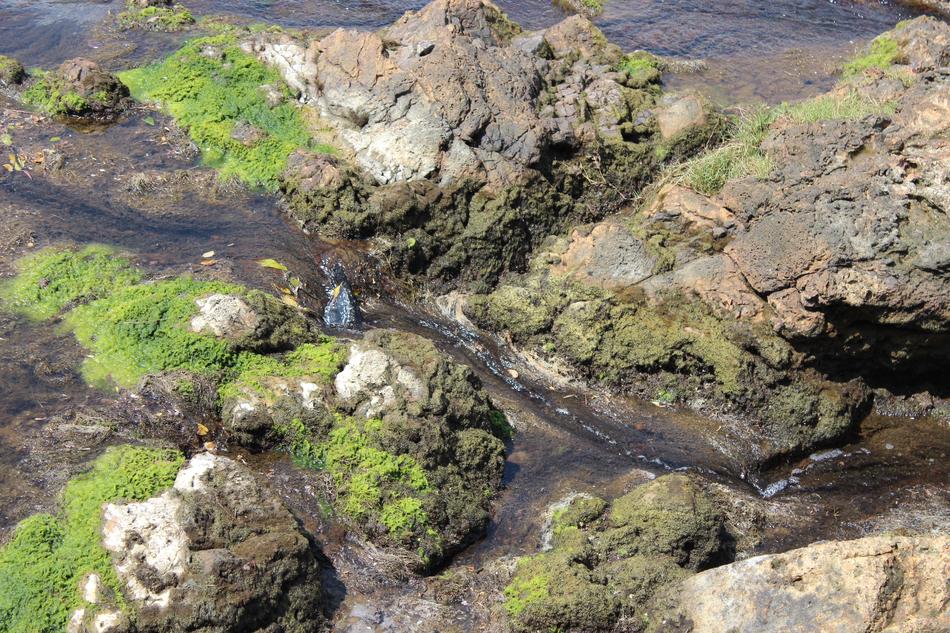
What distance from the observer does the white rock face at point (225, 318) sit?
748 centimetres

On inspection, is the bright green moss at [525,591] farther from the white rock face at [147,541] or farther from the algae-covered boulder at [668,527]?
the white rock face at [147,541]

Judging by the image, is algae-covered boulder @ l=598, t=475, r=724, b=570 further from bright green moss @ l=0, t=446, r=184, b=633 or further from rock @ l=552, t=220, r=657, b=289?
bright green moss @ l=0, t=446, r=184, b=633

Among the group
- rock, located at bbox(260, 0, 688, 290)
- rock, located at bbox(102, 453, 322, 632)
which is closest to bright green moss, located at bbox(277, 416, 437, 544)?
rock, located at bbox(102, 453, 322, 632)

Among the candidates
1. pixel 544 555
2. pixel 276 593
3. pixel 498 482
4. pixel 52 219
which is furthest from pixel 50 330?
pixel 544 555

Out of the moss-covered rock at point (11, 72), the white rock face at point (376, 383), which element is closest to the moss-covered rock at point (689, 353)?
the white rock face at point (376, 383)

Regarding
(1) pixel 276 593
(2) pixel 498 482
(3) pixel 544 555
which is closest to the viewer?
(1) pixel 276 593

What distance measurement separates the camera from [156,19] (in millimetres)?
13141

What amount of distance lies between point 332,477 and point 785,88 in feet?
35.2

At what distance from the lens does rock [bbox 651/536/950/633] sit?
16.8ft

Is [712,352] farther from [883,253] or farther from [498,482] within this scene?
[498,482]

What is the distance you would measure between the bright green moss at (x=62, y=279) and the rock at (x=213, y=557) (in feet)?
9.51

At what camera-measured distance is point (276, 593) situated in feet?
18.7

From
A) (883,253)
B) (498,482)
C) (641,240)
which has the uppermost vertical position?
(883,253)

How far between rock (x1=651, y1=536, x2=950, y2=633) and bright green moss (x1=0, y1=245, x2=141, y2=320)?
643 cm
